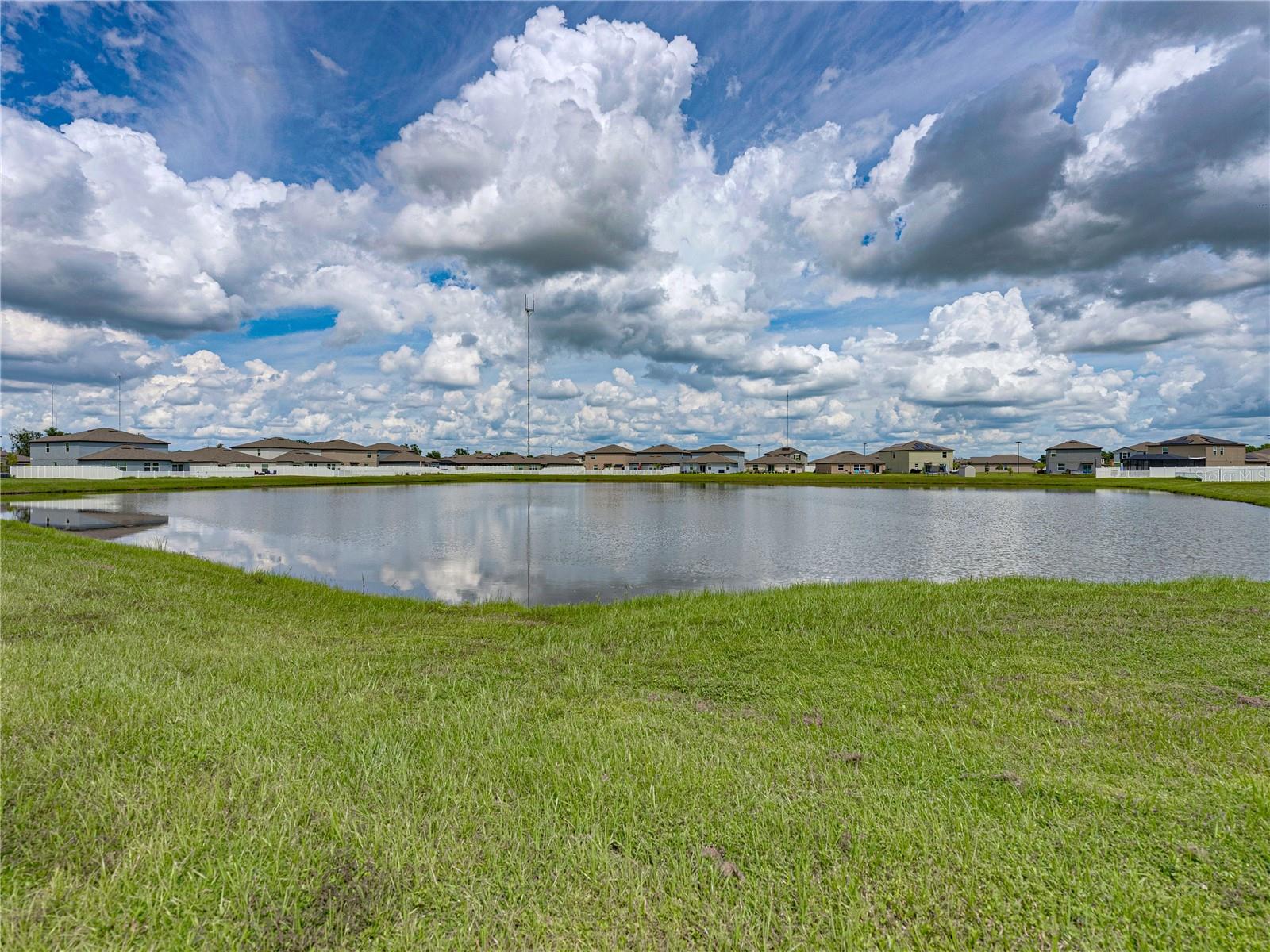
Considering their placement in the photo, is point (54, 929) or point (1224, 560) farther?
point (1224, 560)

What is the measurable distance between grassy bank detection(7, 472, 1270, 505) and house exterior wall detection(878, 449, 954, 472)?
51836 mm

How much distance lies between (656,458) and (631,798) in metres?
153

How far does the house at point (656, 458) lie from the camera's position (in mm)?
154250

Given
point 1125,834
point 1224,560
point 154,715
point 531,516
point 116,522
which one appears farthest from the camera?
point 531,516

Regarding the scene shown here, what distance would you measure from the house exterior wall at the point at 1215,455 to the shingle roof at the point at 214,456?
642 ft

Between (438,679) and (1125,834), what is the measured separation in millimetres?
7338

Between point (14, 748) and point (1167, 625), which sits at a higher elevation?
point (14, 748)

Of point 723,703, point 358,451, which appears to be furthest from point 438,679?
point 358,451

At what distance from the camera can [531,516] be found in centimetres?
4031

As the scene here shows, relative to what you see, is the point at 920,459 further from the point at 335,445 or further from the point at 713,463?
the point at 335,445

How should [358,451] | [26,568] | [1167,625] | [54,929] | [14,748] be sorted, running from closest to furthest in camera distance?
1. [54,929]
2. [14,748]
3. [1167,625]
4. [26,568]
5. [358,451]

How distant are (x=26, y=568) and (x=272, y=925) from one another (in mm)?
17195

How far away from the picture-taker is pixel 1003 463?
558 ft

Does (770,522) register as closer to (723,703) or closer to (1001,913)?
(723,703)
